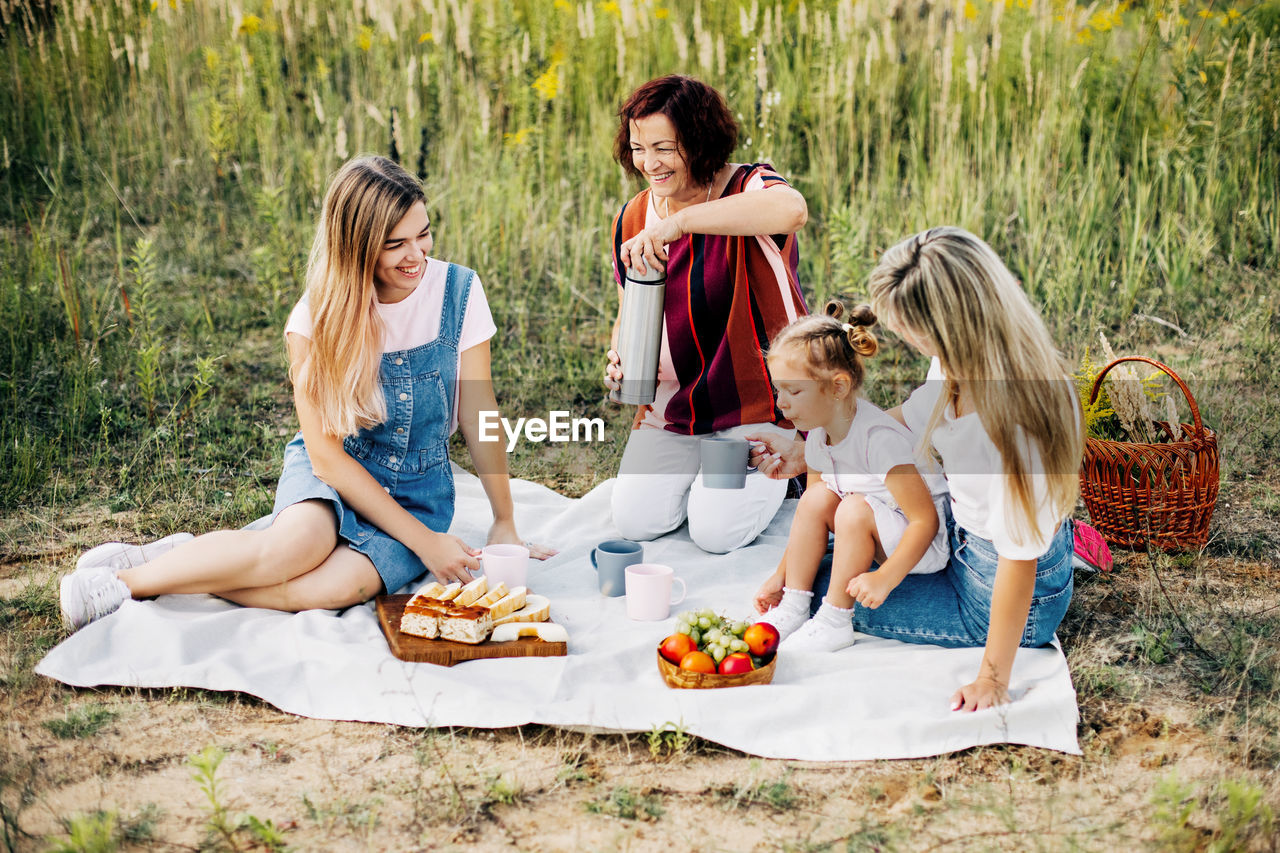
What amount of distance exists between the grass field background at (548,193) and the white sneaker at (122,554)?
0.18 meters

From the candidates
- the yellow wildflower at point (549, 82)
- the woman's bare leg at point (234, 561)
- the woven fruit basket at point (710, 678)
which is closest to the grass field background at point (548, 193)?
the yellow wildflower at point (549, 82)

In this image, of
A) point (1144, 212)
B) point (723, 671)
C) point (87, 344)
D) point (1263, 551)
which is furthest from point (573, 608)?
point (1144, 212)

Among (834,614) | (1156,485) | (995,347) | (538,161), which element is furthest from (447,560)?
(538,161)

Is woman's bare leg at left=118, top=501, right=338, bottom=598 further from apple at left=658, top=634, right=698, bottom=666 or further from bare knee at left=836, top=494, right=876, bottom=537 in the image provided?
bare knee at left=836, top=494, right=876, bottom=537

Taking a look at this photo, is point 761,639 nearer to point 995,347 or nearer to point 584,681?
point 584,681

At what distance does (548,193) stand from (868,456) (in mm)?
3474

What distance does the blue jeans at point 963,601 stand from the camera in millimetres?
2572

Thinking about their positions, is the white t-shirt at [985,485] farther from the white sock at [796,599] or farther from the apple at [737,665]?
the apple at [737,665]

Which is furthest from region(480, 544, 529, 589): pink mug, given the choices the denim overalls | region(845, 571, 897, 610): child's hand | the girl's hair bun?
the girl's hair bun

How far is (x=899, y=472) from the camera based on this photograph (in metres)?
2.60

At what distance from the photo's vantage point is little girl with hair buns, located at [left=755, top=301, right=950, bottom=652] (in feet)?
8.51

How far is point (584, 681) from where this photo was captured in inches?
101

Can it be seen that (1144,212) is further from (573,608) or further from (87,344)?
(87,344)

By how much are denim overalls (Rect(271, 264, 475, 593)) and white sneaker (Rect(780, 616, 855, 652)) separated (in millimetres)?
1150
